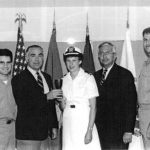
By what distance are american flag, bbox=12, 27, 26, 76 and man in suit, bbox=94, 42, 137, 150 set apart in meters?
1.29

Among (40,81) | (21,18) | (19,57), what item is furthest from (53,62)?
(40,81)

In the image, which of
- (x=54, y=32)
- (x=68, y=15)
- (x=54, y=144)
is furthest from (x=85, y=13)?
(x=54, y=144)

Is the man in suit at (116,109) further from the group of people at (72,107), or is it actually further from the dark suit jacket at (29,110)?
the dark suit jacket at (29,110)

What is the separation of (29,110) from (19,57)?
1372 millimetres

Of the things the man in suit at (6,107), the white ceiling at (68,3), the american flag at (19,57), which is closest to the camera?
the man in suit at (6,107)

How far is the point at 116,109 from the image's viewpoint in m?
2.55

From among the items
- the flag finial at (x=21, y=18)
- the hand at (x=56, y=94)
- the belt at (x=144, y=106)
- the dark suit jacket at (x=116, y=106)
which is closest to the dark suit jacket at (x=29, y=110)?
→ the hand at (x=56, y=94)

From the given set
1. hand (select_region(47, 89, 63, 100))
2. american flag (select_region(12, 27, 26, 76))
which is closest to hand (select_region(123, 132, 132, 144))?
hand (select_region(47, 89, 63, 100))

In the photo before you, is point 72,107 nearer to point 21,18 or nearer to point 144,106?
point 144,106

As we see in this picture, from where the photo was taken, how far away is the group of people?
235 centimetres

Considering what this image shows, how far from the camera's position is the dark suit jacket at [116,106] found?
2.50 m

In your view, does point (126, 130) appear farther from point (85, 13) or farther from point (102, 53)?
point (85, 13)

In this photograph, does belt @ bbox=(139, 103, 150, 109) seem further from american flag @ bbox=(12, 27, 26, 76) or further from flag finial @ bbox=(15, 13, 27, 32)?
flag finial @ bbox=(15, 13, 27, 32)

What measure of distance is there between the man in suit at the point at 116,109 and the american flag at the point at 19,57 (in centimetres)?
129
